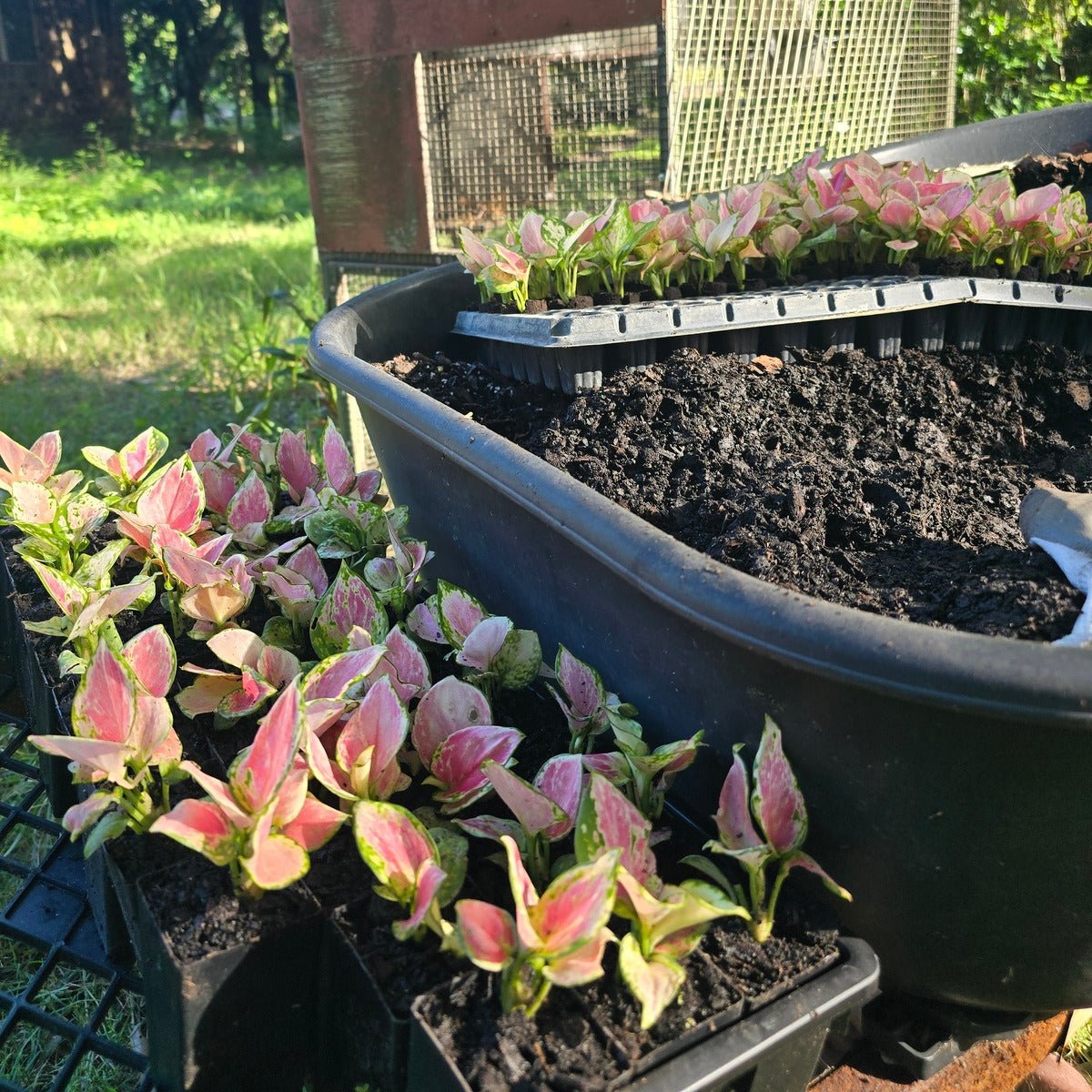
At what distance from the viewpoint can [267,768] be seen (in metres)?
0.76

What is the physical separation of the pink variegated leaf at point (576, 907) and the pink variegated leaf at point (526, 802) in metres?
0.10

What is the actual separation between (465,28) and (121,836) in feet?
6.62

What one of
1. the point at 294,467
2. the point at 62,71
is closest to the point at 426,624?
the point at 294,467

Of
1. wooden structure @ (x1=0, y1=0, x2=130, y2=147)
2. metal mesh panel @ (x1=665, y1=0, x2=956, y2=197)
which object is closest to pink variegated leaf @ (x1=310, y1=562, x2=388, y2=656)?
metal mesh panel @ (x1=665, y1=0, x2=956, y2=197)

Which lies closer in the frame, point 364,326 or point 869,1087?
point 869,1087

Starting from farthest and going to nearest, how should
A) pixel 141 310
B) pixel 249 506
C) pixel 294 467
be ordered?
pixel 141 310 → pixel 294 467 → pixel 249 506

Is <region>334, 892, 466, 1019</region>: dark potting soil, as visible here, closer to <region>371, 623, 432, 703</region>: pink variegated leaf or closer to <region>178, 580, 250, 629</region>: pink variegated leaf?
<region>371, 623, 432, 703</region>: pink variegated leaf

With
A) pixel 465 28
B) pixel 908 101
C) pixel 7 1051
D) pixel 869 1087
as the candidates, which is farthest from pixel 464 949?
pixel 908 101

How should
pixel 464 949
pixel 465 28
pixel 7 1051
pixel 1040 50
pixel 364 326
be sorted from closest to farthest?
pixel 464 949 → pixel 7 1051 → pixel 364 326 → pixel 465 28 → pixel 1040 50

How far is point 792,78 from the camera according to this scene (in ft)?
7.72

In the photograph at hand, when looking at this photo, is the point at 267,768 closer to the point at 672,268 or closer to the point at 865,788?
the point at 865,788

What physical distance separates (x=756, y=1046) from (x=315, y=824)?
36 cm

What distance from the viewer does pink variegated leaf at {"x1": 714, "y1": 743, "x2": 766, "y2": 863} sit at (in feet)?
2.42

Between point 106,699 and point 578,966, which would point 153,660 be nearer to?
point 106,699
